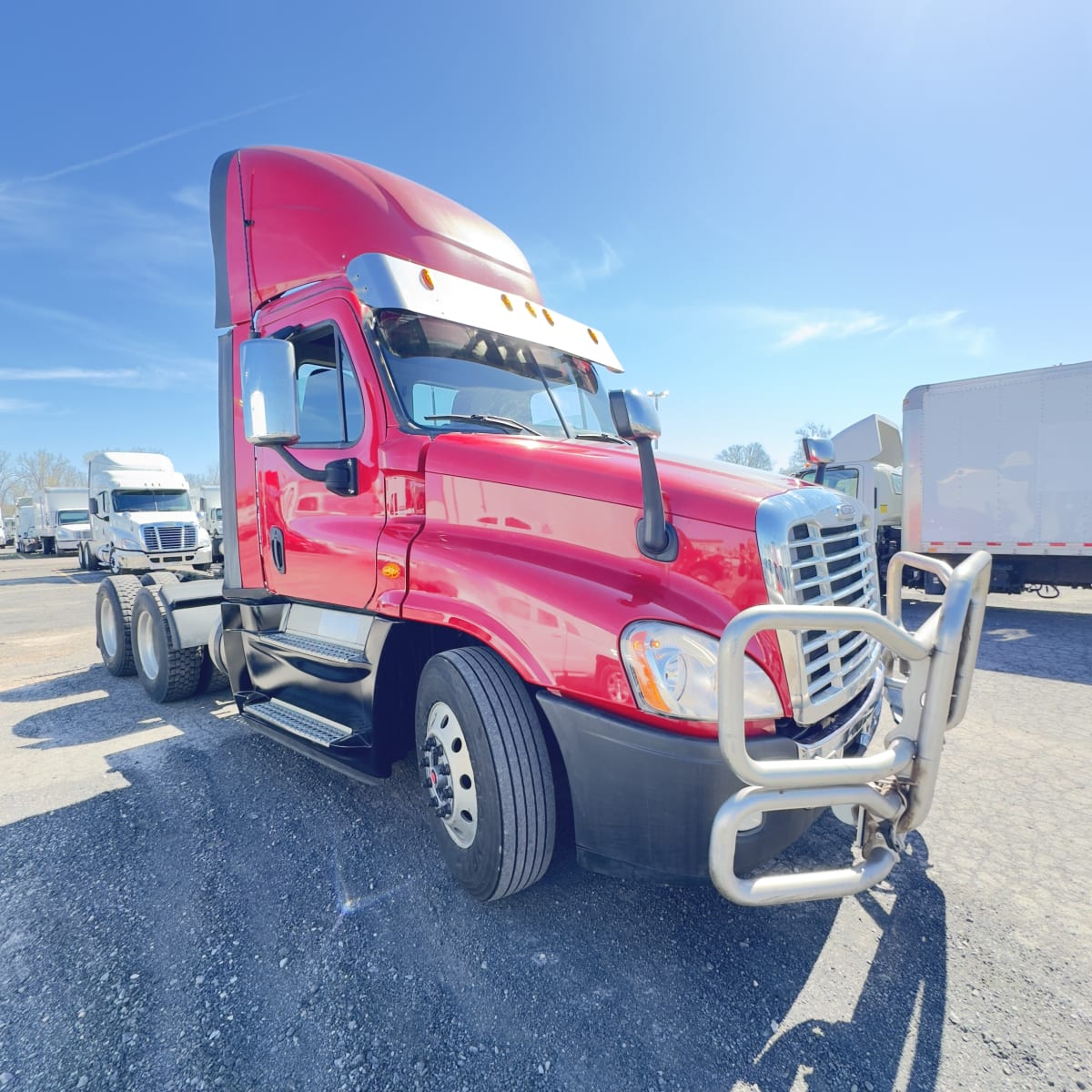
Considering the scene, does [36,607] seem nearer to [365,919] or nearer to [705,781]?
[365,919]

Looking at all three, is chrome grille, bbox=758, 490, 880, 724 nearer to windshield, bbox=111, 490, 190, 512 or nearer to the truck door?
the truck door

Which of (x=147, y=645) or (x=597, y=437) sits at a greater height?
(x=597, y=437)

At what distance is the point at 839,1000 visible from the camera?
1.97m

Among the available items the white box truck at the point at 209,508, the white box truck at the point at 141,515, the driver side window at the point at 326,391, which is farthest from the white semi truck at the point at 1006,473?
the white box truck at the point at 209,508

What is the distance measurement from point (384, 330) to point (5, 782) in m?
3.61

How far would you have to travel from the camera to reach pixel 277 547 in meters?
3.59

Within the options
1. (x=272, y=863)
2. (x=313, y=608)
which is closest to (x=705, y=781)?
(x=272, y=863)

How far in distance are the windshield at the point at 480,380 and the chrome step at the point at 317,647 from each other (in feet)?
3.84

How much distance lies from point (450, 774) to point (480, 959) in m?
0.64

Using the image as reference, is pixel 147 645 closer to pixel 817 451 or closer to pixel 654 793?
pixel 654 793

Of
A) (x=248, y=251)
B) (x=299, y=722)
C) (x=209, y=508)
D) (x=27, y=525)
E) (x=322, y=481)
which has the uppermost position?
(x=248, y=251)

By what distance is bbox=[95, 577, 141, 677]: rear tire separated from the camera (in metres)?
5.91

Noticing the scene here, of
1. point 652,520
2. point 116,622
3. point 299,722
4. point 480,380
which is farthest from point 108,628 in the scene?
point 652,520

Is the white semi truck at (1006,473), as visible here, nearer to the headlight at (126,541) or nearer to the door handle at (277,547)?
the door handle at (277,547)
